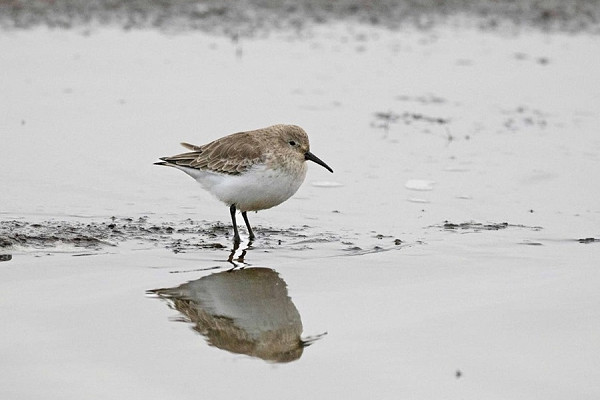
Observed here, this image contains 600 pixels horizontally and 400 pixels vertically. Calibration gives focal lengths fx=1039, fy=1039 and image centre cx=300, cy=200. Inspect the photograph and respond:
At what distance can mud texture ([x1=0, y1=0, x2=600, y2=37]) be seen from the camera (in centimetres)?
1561

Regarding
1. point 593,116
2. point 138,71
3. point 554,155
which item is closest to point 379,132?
point 554,155

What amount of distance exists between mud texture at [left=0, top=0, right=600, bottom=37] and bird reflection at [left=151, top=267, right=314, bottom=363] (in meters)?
8.91

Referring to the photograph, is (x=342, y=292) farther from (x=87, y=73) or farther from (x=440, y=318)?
(x=87, y=73)

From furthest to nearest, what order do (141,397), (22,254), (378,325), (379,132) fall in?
(379,132)
(22,254)
(378,325)
(141,397)

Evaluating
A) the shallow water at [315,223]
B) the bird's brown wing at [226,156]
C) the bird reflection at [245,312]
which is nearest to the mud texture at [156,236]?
the shallow water at [315,223]

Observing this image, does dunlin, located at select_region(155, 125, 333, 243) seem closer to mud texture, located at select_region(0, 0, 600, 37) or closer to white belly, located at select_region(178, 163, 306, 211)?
white belly, located at select_region(178, 163, 306, 211)

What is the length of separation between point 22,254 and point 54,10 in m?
9.42

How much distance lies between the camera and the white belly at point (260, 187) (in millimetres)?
8062

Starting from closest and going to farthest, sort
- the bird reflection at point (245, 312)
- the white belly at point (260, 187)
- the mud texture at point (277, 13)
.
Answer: the bird reflection at point (245, 312) → the white belly at point (260, 187) → the mud texture at point (277, 13)

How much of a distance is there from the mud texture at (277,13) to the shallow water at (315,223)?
70cm

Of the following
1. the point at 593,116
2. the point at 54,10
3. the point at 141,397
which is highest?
the point at 54,10

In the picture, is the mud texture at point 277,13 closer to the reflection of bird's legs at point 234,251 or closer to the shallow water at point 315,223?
the shallow water at point 315,223

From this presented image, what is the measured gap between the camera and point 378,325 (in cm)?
611

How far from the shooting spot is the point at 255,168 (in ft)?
26.6
